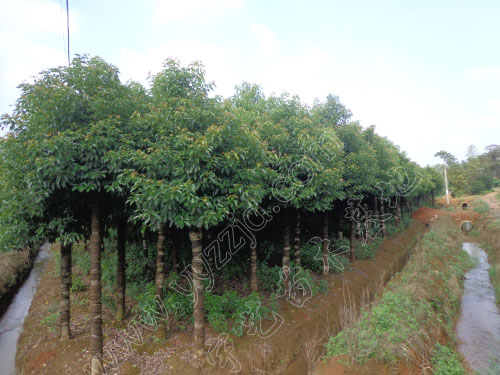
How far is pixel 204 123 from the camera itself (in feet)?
22.6

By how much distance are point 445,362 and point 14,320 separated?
16.0 m

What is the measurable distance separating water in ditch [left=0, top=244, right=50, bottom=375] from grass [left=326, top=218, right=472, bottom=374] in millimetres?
9941

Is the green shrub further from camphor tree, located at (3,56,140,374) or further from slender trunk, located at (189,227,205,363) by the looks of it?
slender trunk, located at (189,227,205,363)

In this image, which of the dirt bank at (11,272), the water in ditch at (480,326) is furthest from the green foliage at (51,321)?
the water in ditch at (480,326)

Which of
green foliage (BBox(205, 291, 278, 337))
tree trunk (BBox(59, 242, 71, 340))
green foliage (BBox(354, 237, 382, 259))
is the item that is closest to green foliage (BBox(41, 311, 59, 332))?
tree trunk (BBox(59, 242, 71, 340))

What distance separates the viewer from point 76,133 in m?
Answer: 5.89

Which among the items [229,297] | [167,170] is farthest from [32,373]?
[167,170]

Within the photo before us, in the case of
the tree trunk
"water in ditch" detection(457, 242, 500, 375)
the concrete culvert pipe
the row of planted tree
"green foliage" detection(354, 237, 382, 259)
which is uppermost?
the row of planted tree

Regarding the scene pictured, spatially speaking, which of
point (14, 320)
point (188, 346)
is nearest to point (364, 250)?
point (188, 346)

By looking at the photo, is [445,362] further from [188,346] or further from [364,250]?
[364,250]

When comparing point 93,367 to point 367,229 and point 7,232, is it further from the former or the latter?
point 367,229

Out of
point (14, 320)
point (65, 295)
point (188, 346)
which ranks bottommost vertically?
point (14, 320)

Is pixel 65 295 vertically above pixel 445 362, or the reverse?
pixel 65 295

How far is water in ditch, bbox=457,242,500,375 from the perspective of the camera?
28.1 feet
